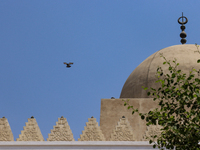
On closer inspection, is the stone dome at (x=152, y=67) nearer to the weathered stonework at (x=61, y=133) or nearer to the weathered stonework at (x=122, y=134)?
the weathered stonework at (x=122, y=134)

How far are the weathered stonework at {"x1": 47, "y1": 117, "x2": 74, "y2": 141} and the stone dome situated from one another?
14.5 feet

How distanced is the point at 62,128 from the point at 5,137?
189 centimetres

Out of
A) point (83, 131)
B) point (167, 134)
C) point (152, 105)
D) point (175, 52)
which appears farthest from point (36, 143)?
point (175, 52)

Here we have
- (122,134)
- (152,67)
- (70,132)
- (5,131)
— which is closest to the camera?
(122,134)

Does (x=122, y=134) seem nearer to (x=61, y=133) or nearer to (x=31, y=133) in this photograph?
(x=61, y=133)

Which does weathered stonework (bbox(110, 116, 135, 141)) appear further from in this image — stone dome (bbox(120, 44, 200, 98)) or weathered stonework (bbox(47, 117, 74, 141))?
stone dome (bbox(120, 44, 200, 98))

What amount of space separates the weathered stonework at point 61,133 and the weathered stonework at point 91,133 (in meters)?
0.39

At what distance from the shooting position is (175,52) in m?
17.5

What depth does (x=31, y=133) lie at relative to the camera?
1316cm

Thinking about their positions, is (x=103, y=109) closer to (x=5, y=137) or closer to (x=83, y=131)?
(x=83, y=131)

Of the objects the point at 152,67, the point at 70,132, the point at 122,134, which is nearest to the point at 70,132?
the point at 70,132

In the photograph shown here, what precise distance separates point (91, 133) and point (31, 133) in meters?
1.96

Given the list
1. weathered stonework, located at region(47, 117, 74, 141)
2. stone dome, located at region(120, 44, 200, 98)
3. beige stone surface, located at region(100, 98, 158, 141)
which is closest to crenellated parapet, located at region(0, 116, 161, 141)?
weathered stonework, located at region(47, 117, 74, 141)

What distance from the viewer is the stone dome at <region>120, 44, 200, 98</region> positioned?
16625 mm
